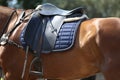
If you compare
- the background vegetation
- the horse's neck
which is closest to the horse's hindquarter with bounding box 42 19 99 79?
the horse's neck

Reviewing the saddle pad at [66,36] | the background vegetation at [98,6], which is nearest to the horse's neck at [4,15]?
the saddle pad at [66,36]

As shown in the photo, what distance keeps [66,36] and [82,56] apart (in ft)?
1.28

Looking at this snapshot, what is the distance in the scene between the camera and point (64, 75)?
17.0 feet

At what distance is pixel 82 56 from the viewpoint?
4934 mm

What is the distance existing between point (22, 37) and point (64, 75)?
83cm

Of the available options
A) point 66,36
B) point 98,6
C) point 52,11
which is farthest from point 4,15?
point 98,6

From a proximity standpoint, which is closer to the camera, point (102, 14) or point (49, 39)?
point (49, 39)

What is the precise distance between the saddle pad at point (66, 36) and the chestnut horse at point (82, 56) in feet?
0.19

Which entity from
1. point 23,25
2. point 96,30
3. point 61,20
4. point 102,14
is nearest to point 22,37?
point 23,25

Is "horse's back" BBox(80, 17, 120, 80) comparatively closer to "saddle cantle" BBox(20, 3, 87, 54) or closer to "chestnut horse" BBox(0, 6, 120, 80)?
"chestnut horse" BBox(0, 6, 120, 80)

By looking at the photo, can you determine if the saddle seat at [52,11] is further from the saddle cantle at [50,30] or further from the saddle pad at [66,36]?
the saddle pad at [66,36]

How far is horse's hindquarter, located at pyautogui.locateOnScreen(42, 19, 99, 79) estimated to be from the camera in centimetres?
493

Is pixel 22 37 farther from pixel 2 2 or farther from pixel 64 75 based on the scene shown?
pixel 2 2

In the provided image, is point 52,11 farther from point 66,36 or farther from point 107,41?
point 107,41
